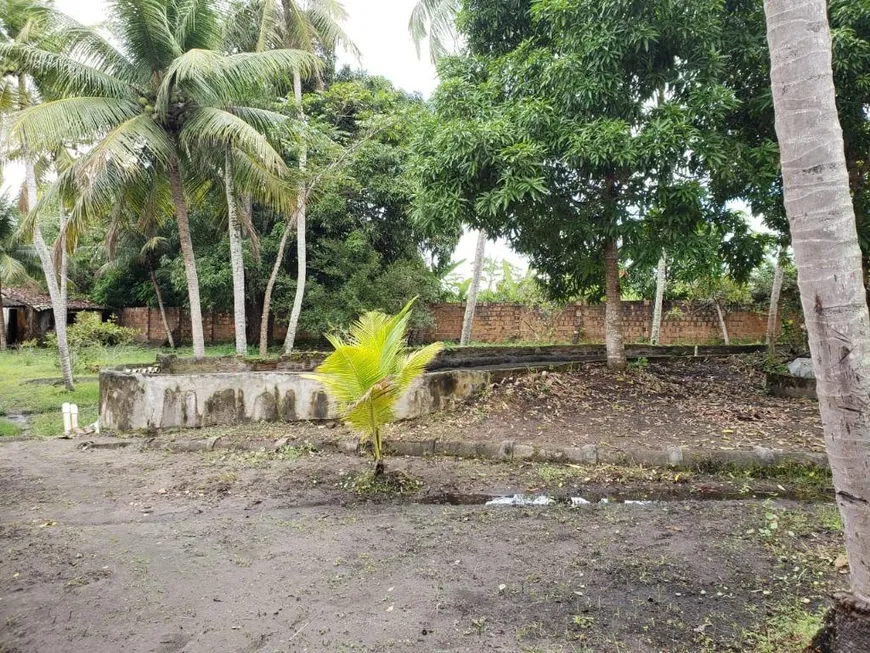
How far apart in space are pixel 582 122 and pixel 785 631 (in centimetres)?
635

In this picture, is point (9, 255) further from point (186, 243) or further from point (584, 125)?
point (584, 125)

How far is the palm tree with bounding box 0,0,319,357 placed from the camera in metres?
9.89

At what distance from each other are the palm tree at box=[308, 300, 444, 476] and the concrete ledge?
1475mm

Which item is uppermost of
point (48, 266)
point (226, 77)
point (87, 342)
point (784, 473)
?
point (226, 77)

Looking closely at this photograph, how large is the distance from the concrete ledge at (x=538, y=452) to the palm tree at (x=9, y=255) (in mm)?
21210

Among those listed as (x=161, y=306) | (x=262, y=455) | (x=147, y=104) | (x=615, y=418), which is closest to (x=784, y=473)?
(x=615, y=418)

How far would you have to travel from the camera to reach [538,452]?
21.4 ft

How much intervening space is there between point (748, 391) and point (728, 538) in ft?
19.3

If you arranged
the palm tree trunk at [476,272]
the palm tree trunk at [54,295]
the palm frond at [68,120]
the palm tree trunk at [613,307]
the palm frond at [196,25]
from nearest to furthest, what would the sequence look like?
the palm frond at [68,120], the palm tree trunk at [613,307], the palm frond at [196,25], the palm tree trunk at [54,295], the palm tree trunk at [476,272]

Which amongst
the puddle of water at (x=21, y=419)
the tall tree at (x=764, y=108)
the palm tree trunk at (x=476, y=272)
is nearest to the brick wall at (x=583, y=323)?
the palm tree trunk at (x=476, y=272)

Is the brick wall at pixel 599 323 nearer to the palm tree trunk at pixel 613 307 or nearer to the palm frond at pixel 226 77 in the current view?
the palm tree trunk at pixel 613 307

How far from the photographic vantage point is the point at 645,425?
24.1 ft

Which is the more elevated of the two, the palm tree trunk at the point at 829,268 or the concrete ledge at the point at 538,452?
the palm tree trunk at the point at 829,268

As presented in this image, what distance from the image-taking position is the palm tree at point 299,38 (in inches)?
555
